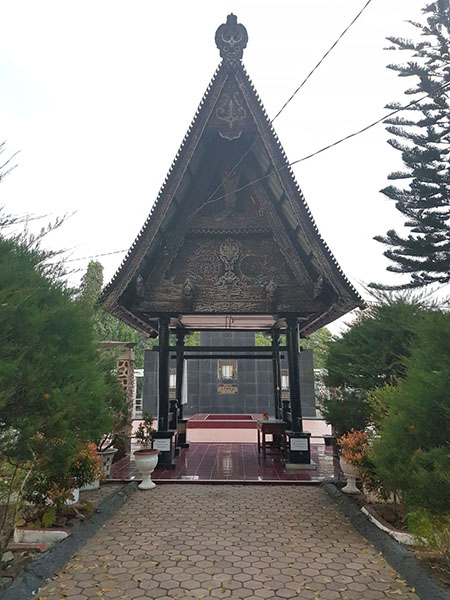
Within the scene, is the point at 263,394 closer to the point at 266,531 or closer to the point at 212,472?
the point at 212,472

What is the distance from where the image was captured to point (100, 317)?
4395mm

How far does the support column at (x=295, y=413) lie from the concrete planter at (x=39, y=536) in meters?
4.39

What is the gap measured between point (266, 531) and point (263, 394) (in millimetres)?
16654

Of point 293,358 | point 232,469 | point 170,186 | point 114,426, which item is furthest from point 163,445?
point 170,186

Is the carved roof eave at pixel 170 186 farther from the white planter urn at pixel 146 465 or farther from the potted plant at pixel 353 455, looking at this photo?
the potted plant at pixel 353 455

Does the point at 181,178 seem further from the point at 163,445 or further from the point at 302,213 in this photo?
the point at 163,445

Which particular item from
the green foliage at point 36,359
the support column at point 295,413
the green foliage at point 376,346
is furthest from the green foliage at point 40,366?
the support column at point 295,413

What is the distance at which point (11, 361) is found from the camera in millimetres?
2627

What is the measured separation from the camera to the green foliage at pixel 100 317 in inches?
151

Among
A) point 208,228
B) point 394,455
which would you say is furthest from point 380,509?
point 208,228

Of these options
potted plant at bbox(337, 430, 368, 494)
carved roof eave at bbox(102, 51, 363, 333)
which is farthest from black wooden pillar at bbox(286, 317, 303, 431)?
potted plant at bbox(337, 430, 368, 494)

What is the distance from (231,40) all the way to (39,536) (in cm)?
779

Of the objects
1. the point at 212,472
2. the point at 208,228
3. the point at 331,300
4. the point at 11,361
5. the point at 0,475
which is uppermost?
the point at 208,228

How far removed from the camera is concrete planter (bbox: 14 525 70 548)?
12.3ft
